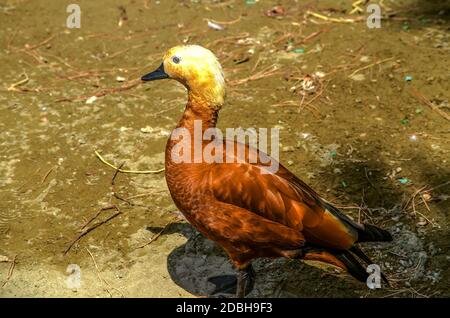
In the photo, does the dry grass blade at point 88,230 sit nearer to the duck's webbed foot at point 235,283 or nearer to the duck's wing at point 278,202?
the duck's webbed foot at point 235,283

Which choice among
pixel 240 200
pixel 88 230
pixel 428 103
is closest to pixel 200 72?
pixel 240 200

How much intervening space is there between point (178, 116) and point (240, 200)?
7.47ft

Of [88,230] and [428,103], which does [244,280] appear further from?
[428,103]

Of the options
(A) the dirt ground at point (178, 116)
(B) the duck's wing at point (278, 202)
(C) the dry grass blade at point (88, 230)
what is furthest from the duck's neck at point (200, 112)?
(C) the dry grass blade at point (88, 230)

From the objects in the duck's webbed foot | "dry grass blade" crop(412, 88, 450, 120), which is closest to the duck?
the duck's webbed foot

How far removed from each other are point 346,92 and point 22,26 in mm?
3959

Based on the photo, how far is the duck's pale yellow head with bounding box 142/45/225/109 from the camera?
3.49 meters

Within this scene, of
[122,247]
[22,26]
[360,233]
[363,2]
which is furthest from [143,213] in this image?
[363,2]

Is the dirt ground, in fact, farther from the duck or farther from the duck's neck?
the duck's neck

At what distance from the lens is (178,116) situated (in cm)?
557

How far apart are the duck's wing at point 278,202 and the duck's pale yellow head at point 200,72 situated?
42 centimetres

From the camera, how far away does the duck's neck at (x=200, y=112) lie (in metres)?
3.58

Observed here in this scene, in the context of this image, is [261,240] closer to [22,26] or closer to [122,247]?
[122,247]

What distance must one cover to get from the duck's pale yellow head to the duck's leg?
1.04m
